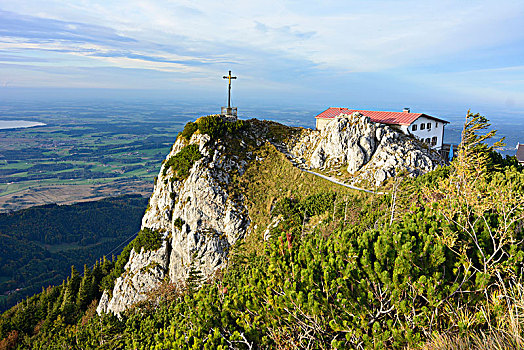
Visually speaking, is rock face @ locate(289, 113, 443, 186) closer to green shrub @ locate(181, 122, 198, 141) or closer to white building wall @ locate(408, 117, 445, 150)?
white building wall @ locate(408, 117, 445, 150)

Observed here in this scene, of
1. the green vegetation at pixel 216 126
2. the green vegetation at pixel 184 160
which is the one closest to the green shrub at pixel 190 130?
the green vegetation at pixel 216 126

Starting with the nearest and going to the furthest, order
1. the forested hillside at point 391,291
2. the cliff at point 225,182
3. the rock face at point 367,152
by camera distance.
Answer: the forested hillside at point 391,291 → the rock face at point 367,152 → the cliff at point 225,182

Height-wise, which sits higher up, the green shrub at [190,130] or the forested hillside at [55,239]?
the green shrub at [190,130]

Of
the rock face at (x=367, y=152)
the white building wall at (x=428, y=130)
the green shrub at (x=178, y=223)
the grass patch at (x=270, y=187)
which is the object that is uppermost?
the white building wall at (x=428, y=130)

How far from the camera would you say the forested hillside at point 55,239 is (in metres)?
110

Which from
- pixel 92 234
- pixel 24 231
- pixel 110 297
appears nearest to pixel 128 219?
pixel 92 234

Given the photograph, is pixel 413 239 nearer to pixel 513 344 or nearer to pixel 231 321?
pixel 513 344

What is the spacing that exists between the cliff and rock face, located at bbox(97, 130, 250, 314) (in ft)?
0.30

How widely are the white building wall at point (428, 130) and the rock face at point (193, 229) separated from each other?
19.2 metres

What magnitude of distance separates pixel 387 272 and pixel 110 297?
33323mm

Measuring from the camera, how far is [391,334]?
899 cm

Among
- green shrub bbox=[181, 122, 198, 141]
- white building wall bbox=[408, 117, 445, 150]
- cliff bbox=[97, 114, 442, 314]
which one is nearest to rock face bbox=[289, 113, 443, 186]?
cliff bbox=[97, 114, 442, 314]

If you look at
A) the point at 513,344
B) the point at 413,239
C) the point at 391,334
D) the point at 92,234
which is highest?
the point at 413,239

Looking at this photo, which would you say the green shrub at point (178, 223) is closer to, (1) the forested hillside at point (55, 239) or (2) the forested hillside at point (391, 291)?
(2) the forested hillside at point (391, 291)
